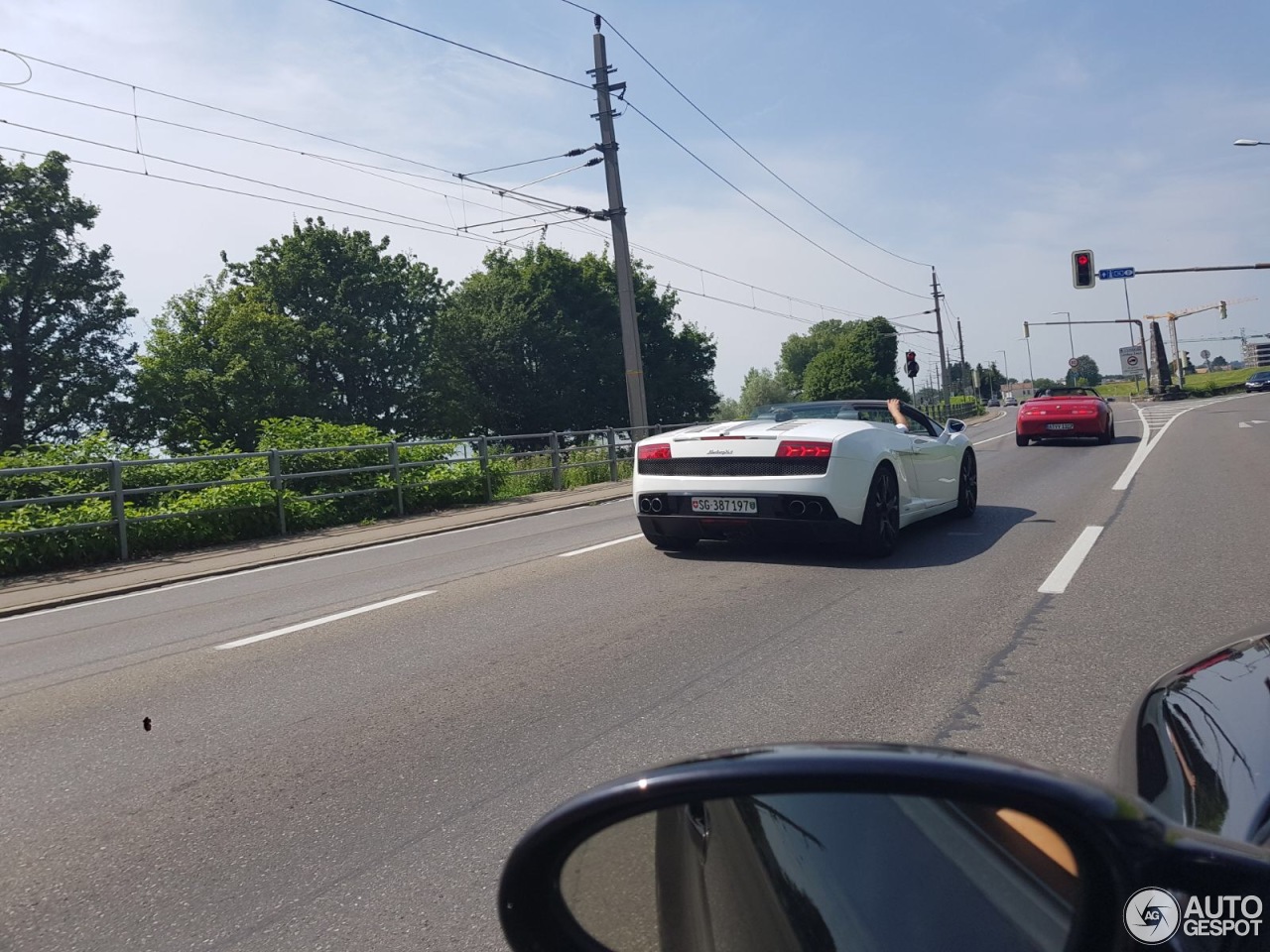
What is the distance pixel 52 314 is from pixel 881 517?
148ft

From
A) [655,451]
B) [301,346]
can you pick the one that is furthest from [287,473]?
[301,346]

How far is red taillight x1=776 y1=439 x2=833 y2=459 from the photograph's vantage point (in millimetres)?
7633

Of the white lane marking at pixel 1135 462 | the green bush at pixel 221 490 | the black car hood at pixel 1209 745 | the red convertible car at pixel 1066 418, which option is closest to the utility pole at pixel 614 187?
the green bush at pixel 221 490

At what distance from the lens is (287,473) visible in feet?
48.4

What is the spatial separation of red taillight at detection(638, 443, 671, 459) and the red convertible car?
17.3m

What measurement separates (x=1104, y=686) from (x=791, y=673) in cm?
140

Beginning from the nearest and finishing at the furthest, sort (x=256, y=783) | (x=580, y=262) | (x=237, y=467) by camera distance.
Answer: (x=256, y=783) < (x=237, y=467) < (x=580, y=262)

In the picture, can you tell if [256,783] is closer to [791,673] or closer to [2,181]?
[791,673]

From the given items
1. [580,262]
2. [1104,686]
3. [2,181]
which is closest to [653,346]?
[580,262]

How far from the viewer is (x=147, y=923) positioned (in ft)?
8.96

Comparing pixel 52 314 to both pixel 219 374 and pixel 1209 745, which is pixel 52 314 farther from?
pixel 1209 745

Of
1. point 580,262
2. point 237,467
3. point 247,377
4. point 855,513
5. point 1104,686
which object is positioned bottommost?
point 1104,686

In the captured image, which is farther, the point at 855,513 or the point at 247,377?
the point at 247,377

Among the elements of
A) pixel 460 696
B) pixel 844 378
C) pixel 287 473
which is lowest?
pixel 460 696
